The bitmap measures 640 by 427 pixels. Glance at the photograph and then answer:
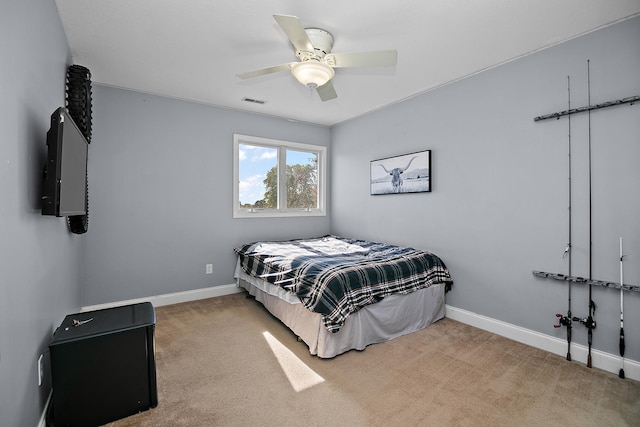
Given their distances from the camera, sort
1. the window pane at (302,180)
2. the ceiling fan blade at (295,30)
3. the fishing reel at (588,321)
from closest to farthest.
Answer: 1. the ceiling fan blade at (295,30)
2. the fishing reel at (588,321)
3. the window pane at (302,180)

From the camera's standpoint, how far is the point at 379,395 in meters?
1.89

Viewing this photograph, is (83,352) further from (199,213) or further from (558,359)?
(558,359)

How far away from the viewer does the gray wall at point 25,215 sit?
1132 mm

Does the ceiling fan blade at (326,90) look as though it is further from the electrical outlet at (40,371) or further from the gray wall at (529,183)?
the electrical outlet at (40,371)

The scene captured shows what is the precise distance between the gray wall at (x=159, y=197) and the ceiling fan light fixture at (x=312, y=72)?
6.64 feet

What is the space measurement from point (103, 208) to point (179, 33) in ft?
6.75

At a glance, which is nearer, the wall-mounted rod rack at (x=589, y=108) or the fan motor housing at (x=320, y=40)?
the wall-mounted rod rack at (x=589, y=108)

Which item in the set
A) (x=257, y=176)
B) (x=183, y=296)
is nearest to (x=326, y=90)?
(x=257, y=176)

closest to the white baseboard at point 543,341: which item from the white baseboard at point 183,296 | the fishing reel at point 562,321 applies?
the fishing reel at point 562,321

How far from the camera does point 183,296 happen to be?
144 inches

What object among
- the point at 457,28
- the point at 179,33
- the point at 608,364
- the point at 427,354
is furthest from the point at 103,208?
the point at 608,364

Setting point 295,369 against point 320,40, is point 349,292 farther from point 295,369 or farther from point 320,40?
point 320,40

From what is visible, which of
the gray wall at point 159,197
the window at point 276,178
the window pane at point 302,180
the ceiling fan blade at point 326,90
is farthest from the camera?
the window pane at point 302,180

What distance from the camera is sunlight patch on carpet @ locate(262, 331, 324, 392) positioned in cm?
202
